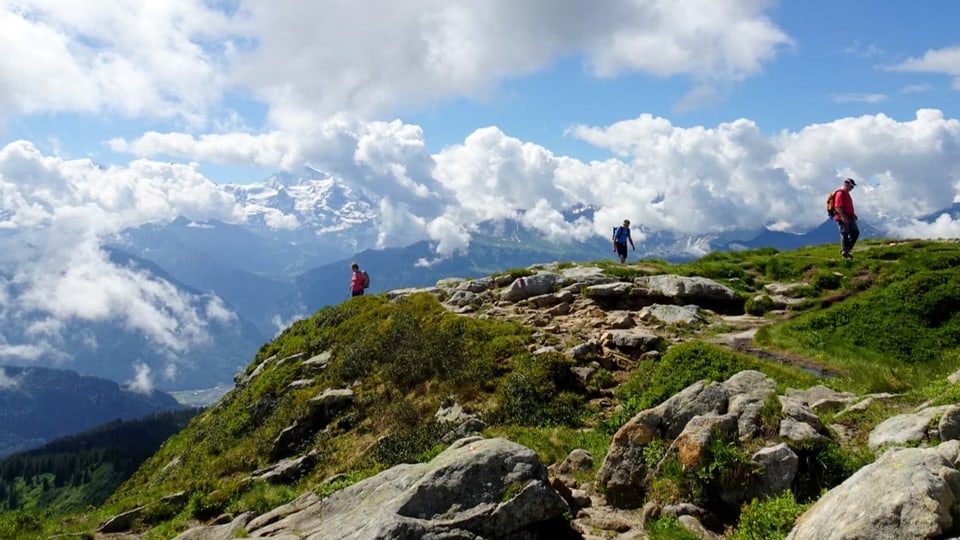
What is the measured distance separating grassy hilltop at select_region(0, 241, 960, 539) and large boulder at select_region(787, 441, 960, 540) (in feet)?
6.78

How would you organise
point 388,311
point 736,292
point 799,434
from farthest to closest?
point 388,311, point 736,292, point 799,434

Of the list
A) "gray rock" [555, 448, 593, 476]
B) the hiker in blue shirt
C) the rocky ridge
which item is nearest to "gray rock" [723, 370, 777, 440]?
the rocky ridge

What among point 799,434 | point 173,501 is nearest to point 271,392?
point 173,501

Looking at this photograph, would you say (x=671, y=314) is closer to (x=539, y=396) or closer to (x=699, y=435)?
(x=539, y=396)

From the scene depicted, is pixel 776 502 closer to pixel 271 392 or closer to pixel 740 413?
pixel 740 413

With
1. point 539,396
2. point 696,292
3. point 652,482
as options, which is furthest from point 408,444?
point 696,292

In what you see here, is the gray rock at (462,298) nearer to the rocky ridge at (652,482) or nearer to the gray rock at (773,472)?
the rocky ridge at (652,482)

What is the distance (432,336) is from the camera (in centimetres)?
2850

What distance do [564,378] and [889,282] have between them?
50.4 feet

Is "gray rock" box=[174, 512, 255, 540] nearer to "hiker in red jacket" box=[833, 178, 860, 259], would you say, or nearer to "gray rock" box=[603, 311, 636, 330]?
"gray rock" box=[603, 311, 636, 330]

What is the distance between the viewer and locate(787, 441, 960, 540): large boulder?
7.18m

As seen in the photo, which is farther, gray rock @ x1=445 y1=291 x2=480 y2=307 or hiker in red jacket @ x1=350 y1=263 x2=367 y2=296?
hiker in red jacket @ x1=350 y1=263 x2=367 y2=296

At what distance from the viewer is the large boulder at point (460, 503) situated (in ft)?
33.7

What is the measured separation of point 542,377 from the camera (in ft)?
73.9
